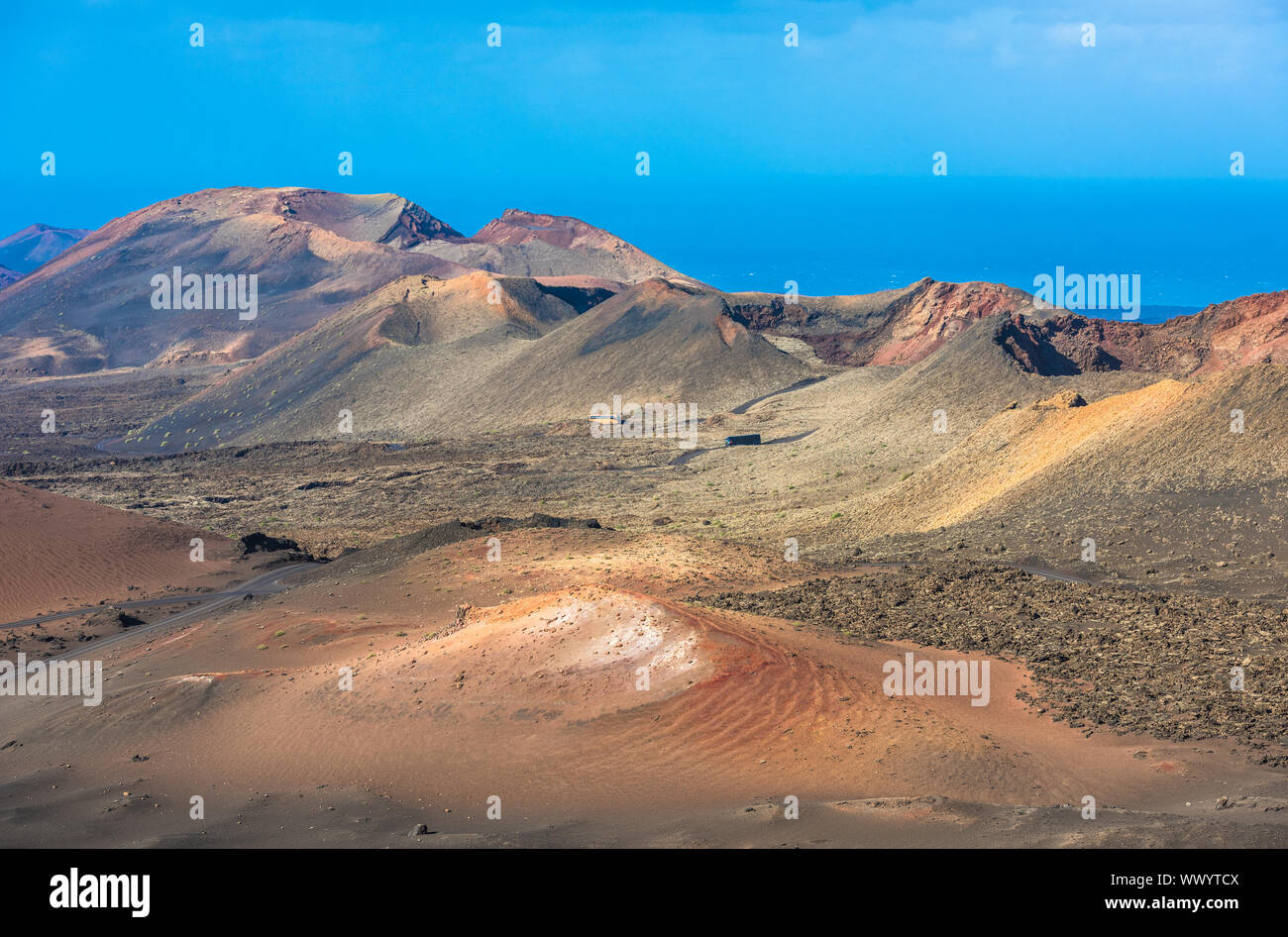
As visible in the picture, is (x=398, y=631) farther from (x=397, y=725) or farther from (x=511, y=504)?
(x=511, y=504)

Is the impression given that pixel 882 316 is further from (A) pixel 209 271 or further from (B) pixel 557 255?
(A) pixel 209 271

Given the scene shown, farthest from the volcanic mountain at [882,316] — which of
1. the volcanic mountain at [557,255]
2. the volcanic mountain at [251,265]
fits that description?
the volcanic mountain at [557,255]

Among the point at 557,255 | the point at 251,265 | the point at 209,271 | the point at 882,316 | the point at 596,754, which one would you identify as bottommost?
the point at 596,754

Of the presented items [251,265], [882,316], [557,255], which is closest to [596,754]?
[882,316]

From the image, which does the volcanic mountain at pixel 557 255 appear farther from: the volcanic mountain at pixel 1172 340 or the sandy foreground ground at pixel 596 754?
the sandy foreground ground at pixel 596 754

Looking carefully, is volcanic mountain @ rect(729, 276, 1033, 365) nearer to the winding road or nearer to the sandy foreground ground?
the winding road

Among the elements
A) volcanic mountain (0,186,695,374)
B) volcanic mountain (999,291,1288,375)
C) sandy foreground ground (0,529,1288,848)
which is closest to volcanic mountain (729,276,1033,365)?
volcanic mountain (999,291,1288,375)
